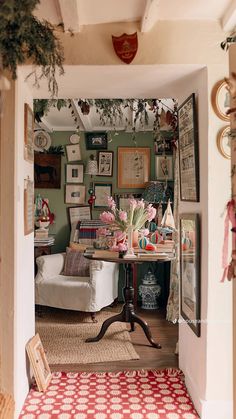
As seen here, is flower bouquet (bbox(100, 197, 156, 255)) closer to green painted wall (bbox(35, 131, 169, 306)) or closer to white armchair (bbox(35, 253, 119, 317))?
white armchair (bbox(35, 253, 119, 317))

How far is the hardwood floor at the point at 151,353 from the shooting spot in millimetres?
2924

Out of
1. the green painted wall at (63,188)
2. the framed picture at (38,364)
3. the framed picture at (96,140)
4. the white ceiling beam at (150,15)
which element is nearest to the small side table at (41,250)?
the green painted wall at (63,188)

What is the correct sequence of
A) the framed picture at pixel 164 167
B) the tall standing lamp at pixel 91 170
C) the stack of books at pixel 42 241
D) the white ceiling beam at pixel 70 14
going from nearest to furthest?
1. the white ceiling beam at pixel 70 14
2. the stack of books at pixel 42 241
3. the tall standing lamp at pixel 91 170
4. the framed picture at pixel 164 167

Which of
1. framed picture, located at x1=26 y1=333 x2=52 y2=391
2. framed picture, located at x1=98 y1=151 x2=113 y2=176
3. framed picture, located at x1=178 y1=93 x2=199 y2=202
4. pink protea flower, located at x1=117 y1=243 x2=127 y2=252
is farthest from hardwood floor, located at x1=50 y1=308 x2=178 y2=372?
framed picture, located at x1=98 y1=151 x2=113 y2=176

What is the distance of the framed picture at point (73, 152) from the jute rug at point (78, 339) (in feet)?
6.36

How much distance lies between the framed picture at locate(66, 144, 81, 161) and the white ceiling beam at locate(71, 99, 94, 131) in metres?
0.28

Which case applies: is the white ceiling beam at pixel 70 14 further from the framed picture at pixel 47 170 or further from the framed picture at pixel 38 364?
the framed picture at pixel 47 170

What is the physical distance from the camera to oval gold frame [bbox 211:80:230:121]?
2.13 m

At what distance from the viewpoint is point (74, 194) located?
4.92 m

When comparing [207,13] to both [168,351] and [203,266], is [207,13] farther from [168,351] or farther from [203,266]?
[168,351]

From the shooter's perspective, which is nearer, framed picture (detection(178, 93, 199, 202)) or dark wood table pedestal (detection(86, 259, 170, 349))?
framed picture (detection(178, 93, 199, 202))

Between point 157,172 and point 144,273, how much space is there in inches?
52.1

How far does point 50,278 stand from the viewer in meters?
4.19

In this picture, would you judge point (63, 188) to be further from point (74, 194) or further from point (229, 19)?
point (229, 19)
